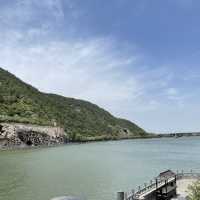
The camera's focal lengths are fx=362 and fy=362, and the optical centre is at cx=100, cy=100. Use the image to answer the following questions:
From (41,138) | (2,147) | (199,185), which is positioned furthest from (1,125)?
(199,185)

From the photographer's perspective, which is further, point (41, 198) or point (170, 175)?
point (41, 198)

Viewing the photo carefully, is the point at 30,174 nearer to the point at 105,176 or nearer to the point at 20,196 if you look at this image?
the point at 105,176

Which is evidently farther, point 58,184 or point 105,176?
point 105,176

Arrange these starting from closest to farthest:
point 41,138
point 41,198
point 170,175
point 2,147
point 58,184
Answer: point 170,175, point 41,198, point 58,184, point 2,147, point 41,138

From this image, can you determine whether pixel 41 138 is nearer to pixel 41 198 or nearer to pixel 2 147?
pixel 2 147

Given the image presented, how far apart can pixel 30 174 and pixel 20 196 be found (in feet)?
68.1

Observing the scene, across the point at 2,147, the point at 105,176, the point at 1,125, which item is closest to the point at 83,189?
the point at 105,176

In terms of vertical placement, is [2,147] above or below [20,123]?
below

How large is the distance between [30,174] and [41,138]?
127 meters

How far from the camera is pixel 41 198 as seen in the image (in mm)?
43719

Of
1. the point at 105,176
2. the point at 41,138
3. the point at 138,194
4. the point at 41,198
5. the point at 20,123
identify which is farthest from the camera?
the point at 41,138

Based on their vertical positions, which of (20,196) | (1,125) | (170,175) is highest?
(1,125)

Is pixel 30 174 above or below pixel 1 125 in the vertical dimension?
below

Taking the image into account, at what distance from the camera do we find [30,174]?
2603 inches
